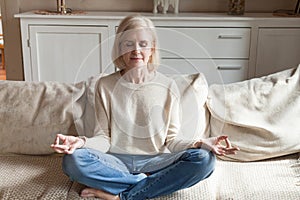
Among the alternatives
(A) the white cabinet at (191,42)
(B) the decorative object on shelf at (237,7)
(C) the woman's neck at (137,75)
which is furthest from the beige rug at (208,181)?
(B) the decorative object on shelf at (237,7)

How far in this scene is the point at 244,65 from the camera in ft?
9.43

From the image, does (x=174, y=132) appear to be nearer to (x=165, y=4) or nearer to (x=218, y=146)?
(x=218, y=146)

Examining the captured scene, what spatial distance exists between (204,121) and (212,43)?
1133 millimetres

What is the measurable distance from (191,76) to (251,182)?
1.69 ft

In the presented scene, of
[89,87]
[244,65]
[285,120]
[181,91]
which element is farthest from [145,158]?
[244,65]

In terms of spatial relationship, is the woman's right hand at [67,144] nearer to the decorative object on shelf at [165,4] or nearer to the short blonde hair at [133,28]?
the short blonde hair at [133,28]

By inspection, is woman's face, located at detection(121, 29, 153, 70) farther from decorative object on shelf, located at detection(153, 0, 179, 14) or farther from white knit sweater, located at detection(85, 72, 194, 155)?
decorative object on shelf, located at detection(153, 0, 179, 14)

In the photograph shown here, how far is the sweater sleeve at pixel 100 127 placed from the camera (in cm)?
160

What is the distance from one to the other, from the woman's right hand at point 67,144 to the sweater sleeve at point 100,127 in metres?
0.06

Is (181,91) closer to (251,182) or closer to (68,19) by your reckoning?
(251,182)

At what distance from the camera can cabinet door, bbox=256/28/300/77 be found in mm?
2832

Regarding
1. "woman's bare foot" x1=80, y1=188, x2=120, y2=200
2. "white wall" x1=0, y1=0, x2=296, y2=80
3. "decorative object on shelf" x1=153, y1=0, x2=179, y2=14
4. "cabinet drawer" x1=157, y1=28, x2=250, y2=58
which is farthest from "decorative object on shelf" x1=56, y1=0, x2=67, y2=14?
"woman's bare foot" x1=80, y1=188, x2=120, y2=200

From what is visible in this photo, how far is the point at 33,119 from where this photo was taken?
5.87ft

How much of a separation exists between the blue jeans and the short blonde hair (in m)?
0.36
